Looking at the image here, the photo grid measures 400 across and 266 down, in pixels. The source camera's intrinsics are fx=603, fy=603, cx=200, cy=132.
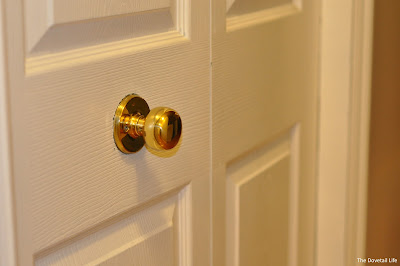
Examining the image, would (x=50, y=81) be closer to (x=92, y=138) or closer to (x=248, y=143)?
Answer: (x=92, y=138)

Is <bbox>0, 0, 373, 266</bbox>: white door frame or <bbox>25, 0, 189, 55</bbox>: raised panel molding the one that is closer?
<bbox>25, 0, 189, 55</bbox>: raised panel molding

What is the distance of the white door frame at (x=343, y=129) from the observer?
1.10 meters

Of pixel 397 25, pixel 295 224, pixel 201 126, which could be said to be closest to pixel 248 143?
pixel 201 126

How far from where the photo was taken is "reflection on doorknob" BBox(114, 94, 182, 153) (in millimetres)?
619

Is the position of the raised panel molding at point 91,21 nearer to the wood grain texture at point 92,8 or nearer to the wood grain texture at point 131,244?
the wood grain texture at point 92,8

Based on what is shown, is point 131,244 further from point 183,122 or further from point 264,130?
point 264,130

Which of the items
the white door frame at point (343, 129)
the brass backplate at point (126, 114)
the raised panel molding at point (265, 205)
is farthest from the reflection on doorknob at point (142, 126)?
the white door frame at point (343, 129)

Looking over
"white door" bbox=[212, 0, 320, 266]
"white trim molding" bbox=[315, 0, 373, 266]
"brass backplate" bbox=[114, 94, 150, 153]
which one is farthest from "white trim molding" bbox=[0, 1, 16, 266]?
"white trim molding" bbox=[315, 0, 373, 266]

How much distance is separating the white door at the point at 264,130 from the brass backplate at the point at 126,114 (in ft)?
0.53

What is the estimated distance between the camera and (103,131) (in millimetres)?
615

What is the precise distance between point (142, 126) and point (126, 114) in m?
0.02

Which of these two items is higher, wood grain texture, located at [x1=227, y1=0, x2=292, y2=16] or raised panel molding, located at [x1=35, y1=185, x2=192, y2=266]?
wood grain texture, located at [x1=227, y1=0, x2=292, y2=16]

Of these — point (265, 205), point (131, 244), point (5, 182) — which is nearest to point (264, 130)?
point (265, 205)

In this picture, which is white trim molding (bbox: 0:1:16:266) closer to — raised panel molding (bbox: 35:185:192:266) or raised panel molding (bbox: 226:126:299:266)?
raised panel molding (bbox: 35:185:192:266)
